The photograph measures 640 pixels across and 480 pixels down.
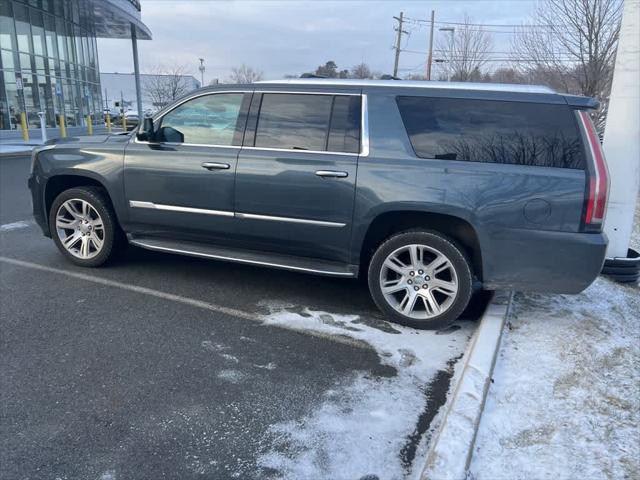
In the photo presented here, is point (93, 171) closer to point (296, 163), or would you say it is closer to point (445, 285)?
point (296, 163)

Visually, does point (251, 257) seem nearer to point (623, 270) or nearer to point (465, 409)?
point (465, 409)

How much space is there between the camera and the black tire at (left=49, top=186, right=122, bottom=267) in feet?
17.4

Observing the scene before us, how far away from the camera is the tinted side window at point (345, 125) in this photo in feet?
14.2

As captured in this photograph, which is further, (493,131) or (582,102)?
(493,131)

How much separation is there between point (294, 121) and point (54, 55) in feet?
91.1

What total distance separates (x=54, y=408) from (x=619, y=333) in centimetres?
404

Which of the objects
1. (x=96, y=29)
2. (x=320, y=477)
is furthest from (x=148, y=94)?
(x=320, y=477)

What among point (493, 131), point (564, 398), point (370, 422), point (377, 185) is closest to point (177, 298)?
point (377, 185)

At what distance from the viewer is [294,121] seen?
4.55 metres

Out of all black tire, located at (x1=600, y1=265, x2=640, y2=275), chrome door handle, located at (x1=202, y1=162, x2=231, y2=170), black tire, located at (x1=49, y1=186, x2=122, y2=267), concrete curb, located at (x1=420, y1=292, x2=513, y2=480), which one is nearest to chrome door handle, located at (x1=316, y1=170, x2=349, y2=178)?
chrome door handle, located at (x1=202, y1=162, x2=231, y2=170)

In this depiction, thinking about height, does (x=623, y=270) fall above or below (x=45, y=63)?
below

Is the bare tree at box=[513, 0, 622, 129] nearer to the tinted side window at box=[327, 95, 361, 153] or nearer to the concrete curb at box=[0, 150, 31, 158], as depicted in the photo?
the tinted side window at box=[327, 95, 361, 153]

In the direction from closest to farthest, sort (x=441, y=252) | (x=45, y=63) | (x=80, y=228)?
(x=441, y=252), (x=80, y=228), (x=45, y=63)

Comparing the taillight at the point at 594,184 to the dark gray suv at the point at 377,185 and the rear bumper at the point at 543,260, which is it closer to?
the dark gray suv at the point at 377,185
